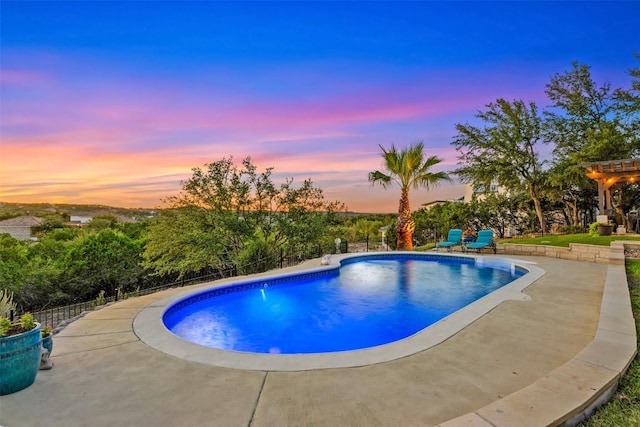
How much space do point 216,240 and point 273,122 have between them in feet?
17.1

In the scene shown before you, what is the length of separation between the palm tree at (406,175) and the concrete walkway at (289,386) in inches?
448

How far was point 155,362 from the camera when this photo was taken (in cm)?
A: 347

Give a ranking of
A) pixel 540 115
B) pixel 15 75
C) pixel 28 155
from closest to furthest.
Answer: pixel 15 75 → pixel 28 155 → pixel 540 115

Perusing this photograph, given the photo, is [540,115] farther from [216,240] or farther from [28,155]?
[28,155]

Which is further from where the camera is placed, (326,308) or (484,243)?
(484,243)

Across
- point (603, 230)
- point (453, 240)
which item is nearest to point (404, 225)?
A: point (453, 240)

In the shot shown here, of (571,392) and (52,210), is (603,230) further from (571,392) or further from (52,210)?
(52,210)

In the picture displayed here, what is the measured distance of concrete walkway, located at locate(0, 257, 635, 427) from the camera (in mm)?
2447

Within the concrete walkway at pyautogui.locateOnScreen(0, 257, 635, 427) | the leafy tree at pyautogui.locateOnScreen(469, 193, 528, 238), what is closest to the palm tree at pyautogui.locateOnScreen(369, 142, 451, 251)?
the leafy tree at pyautogui.locateOnScreen(469, 193, 528, 238)

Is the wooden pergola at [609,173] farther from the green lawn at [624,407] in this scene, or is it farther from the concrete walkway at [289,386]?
the green lawn at [624,407]

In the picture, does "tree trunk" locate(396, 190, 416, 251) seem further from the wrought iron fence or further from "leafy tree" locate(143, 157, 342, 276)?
"leafy tree" locate(143, 157, 342, 276)

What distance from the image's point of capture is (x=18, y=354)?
2.80 m

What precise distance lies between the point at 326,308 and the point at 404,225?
30.8 feet

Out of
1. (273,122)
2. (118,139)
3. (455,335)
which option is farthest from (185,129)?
(455,335)
